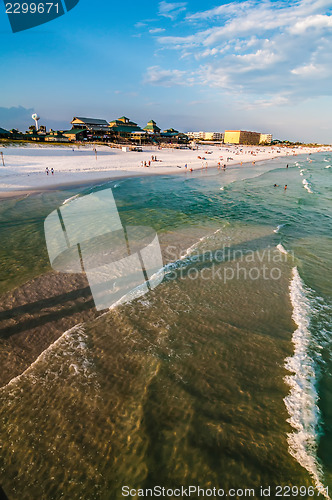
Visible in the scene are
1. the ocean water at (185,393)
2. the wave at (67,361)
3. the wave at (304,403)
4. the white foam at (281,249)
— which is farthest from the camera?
the white foam at (281,249)

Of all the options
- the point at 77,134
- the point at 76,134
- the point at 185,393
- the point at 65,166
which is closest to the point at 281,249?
the point at 185,393

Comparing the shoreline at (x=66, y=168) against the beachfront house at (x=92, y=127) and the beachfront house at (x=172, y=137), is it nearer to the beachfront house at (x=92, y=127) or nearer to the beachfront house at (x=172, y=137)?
the beachfront house at (x=92, y=127)

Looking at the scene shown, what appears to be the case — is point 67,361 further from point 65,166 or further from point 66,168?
point 65,166

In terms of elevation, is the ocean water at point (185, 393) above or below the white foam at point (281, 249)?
below

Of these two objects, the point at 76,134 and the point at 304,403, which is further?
the point at 76,134

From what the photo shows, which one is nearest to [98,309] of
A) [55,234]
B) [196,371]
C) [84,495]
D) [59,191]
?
[196,371]

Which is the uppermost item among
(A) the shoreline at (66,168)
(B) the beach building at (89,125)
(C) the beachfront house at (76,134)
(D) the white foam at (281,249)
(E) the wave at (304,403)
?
(B) the beach building at (89,125)

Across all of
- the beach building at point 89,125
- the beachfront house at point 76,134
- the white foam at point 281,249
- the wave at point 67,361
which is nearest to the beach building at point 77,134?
the beachfront house at point 76,134

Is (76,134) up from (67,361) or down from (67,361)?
up
